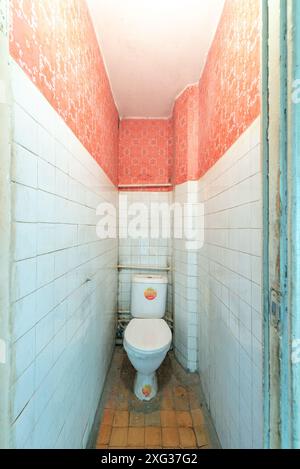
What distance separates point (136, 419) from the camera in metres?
1.48

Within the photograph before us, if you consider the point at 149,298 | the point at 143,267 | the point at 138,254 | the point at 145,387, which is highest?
the point at 138,254

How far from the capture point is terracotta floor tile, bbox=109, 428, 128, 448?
51.1 inches

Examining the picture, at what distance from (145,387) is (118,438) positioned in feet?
1.18

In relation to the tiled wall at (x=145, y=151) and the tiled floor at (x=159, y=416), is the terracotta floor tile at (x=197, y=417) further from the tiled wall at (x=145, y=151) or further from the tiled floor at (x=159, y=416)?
the tiled wall at (x=145, y=151)

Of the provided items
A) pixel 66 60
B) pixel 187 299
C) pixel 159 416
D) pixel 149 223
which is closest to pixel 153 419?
pixel 159 416

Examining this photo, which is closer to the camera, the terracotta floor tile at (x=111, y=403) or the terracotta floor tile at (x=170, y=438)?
the terracotta floor tile at (x=170, y=438)

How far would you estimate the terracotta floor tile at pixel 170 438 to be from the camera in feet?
4.26

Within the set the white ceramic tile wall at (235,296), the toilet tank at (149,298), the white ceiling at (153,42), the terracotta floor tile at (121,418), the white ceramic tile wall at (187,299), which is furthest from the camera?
the toilet tank at (149,298)

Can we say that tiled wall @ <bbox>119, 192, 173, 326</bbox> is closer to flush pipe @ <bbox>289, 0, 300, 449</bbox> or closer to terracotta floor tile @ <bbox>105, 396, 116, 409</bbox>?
terracotta floor tile @ <bbox>105, 396, 116, 409</bbox>

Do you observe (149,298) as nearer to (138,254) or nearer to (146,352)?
(138,254)

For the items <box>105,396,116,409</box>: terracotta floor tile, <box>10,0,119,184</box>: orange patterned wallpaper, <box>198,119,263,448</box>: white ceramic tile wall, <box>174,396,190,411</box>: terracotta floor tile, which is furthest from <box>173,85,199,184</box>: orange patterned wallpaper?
<box>105,396,116,409</box>: terracotta floor tile

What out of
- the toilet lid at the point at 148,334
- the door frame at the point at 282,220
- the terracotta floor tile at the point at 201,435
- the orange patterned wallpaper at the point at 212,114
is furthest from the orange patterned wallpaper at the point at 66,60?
the terracotta floor tile at the point at 201,435

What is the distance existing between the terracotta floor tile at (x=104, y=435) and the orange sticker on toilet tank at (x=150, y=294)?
3.21 ft

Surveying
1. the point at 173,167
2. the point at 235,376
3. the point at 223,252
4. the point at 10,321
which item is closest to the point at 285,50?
the point at 10,321
